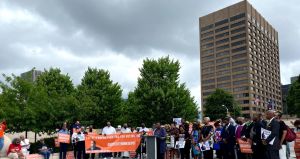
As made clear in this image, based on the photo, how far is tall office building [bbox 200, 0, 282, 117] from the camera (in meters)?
148

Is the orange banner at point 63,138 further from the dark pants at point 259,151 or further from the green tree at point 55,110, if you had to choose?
the green tree at point 55,110

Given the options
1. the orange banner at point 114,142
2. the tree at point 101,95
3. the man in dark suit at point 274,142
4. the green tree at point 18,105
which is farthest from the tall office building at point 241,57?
the man in dark suit at point 274,142

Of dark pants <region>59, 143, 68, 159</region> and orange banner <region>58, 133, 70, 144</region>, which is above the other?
orange banner <region>58, 133, 70, 144</region>

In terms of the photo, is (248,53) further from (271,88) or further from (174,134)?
(174,134)

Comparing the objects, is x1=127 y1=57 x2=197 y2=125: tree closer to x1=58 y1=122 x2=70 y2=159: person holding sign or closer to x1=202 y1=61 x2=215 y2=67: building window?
x1=58 y1=122 x2=70 y2=159: person holding sign

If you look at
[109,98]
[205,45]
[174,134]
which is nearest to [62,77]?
[109,98]

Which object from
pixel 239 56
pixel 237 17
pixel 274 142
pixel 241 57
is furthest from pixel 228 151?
pixel 237 17

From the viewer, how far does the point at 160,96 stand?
50.3m

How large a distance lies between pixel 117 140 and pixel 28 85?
2239 centimetres

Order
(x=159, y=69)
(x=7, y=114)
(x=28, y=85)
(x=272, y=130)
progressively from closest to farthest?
(x=272, y=130), (x=7, y=114), (x=28, y=85), (x=159, y=69)

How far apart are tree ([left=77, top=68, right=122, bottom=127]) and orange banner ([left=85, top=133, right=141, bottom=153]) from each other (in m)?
31.5

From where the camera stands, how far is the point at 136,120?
52.5 m

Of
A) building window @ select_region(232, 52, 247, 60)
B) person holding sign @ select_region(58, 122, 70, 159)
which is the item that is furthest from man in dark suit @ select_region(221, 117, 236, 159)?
building window @ select_region(232, 52, 247, 60)

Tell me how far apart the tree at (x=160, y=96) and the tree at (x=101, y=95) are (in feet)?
8.20
